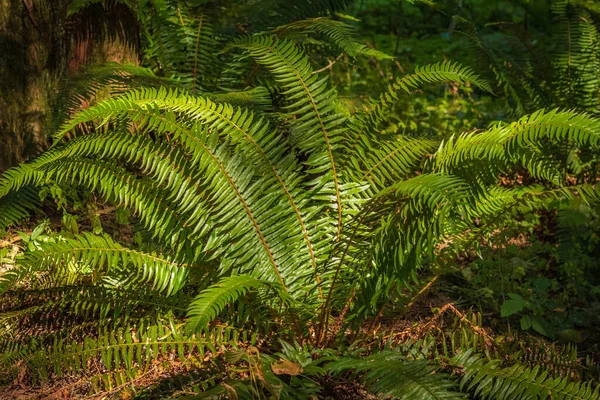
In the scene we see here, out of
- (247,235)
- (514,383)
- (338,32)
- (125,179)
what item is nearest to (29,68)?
(125,179)

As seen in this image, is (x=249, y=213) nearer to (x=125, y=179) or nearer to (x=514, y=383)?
(x=125, y=179)

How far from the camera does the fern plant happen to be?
104 inches

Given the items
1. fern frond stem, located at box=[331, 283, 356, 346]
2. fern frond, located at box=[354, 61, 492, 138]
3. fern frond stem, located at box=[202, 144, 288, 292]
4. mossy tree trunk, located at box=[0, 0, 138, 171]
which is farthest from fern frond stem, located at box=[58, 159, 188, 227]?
mossy tree trunk, located at box=[0, 0, 138, 171]

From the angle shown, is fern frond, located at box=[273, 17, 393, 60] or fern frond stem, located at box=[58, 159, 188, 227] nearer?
fern frond stem, located at box=[58, 159, 188, 227]

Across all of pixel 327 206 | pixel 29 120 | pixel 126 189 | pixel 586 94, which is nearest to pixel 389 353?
pixel 327 206

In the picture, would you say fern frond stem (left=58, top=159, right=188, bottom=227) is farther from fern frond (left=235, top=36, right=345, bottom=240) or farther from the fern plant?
fern frond (left=235, top=36, right=345, bottom=240)

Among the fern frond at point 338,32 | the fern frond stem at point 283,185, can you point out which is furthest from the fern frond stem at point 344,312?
the fern frond at point 338,32

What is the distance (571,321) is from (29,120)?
11.0ft

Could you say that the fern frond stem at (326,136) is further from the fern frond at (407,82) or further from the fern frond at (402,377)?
the fern frond at (402,377)

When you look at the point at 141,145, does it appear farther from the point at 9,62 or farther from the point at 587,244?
the point at 587,244

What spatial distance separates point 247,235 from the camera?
113 inches

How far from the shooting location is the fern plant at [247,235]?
2639 mm

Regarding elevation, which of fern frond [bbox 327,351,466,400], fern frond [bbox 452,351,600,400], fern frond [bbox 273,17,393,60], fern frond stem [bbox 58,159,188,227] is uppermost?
fern frond [bbox 273,17,393,60]

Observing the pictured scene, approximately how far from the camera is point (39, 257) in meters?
2.60
